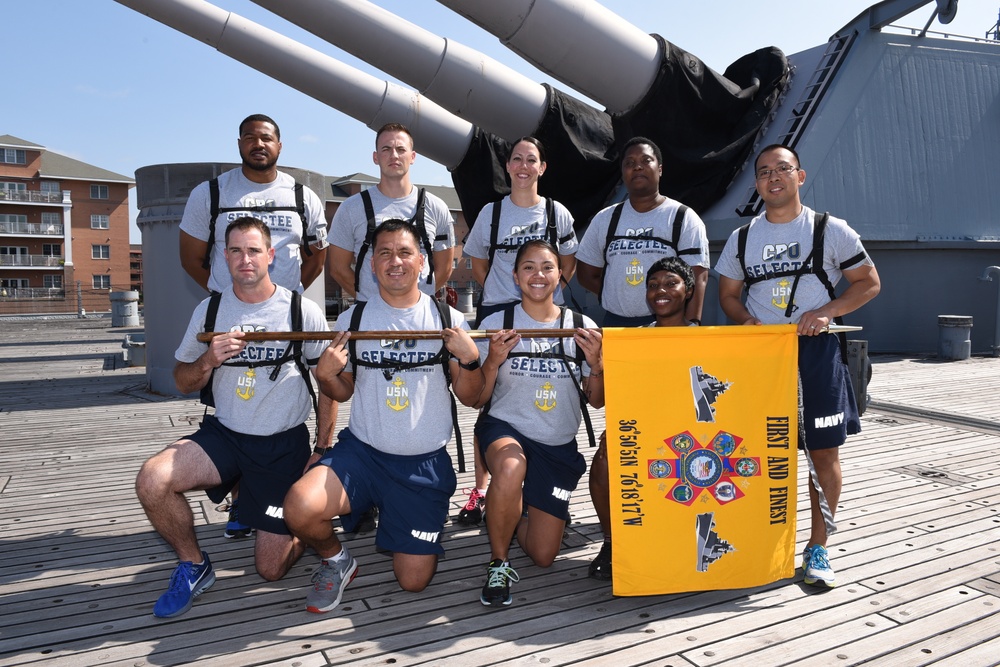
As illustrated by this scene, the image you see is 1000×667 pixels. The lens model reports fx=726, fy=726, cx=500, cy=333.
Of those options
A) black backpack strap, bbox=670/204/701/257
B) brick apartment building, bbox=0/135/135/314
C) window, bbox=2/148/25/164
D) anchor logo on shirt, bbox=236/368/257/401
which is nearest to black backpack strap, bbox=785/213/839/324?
black backpack strap, bbox=670/204/701/257

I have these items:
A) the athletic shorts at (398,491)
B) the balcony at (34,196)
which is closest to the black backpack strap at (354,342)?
the athletic shorts at (398,491)

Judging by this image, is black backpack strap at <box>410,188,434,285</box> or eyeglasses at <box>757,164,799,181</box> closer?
eyeglasses at <box>757,164,799,181</box>

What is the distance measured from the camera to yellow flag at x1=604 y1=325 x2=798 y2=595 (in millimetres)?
2980

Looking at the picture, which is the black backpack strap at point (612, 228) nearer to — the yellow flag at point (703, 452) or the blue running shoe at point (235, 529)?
the yellow flag at point (703, 452)

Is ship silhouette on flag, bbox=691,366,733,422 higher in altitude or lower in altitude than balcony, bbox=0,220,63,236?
lower

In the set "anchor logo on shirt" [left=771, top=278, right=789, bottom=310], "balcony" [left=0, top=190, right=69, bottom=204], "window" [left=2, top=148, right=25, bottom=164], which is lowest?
"anchor logo on shirt" [left=771, top=278, right=789, bottom=310]

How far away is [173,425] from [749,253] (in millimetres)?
5230

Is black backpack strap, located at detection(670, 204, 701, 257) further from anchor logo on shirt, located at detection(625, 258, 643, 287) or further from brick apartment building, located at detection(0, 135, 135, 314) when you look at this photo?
brick apartment building, located at detection(0, 135, 135, 314)

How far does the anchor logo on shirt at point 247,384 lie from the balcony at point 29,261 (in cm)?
5045

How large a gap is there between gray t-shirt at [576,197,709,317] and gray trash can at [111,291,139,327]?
20.2 m

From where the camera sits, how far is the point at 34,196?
1821 inches

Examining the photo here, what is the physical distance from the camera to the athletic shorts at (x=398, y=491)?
3.05m

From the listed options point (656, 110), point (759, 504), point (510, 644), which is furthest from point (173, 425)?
point (656, 110)

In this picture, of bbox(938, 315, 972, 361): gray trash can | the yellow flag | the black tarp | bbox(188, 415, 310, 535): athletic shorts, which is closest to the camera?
the yellow flag
